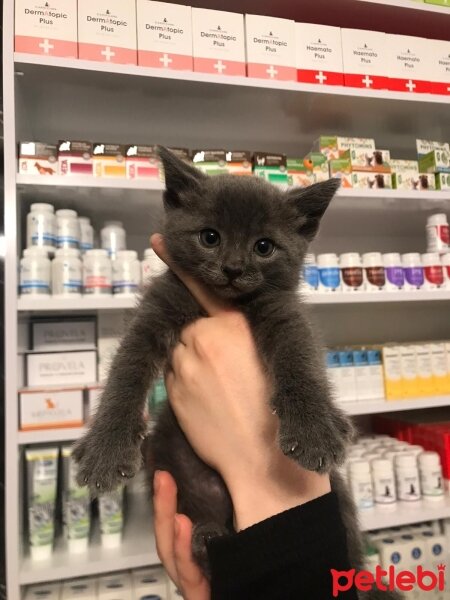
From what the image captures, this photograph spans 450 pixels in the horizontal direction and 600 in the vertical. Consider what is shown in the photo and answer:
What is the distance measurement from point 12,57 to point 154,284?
0.74 m

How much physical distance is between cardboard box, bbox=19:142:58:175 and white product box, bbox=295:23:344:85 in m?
0.78

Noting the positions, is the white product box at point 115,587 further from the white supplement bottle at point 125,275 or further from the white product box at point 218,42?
the white product box at point 218,42

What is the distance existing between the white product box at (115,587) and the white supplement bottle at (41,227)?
904 millimetres

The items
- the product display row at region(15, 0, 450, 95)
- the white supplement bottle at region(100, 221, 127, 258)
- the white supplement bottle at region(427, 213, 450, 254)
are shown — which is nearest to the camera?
the product display row at region(15, 0, 450, 95)

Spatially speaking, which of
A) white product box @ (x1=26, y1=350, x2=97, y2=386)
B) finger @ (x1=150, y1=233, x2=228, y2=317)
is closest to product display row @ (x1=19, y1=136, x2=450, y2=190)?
finger @ (x1=150, y1=233, x2=228, y2=317)

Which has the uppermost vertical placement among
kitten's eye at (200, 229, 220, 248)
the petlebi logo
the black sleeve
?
kitten's eye at (200, 229, 220, 248)

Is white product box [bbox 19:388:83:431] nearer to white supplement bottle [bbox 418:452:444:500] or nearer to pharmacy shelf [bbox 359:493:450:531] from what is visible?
pharmacy shelf [bbox 359:493:450:531]

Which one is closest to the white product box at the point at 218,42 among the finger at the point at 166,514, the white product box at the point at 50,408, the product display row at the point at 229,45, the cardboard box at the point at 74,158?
the product display row at the point at 229,45

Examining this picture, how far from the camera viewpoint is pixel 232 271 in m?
0.71

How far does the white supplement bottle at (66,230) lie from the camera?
3.84 feet

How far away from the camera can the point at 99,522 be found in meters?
1.20

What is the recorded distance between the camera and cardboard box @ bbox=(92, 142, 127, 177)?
3.89 ft

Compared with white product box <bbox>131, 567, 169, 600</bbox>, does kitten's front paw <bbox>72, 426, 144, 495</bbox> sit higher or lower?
higher

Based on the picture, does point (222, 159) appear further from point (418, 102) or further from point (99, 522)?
point (99, 522)
